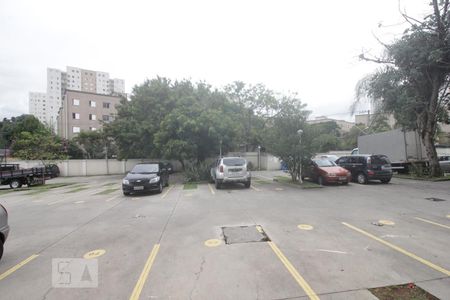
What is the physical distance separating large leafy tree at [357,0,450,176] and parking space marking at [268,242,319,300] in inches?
582

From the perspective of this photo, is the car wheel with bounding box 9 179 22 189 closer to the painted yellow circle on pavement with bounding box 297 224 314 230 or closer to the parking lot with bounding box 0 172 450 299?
the parking lot with bounding box 0 172 450 299

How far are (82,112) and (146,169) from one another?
41354 mm

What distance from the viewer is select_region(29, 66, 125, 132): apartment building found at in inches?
3501

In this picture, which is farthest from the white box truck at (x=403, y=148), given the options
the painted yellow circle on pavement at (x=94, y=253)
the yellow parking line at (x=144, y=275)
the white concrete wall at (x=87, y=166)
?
the white concrete wall at (x=87, y=166)

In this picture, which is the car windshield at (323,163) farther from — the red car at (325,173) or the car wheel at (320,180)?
the car wheel at (320,180)

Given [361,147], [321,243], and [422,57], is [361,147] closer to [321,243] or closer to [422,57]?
[422,57]

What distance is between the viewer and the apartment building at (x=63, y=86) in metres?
88.9

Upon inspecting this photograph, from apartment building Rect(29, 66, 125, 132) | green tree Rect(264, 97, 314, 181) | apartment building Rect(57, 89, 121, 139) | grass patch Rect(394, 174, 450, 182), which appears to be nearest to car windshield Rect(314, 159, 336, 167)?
green tree Rect(264, 97, 314, 181)

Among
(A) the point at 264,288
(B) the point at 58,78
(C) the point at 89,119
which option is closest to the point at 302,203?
(A) the point at 264,288

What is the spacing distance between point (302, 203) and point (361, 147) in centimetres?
1560

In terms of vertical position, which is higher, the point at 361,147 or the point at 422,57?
the point at 422,57

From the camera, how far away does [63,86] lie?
90.3 m

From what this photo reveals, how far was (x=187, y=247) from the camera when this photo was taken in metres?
4.98

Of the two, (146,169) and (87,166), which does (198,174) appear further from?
(87,166)
